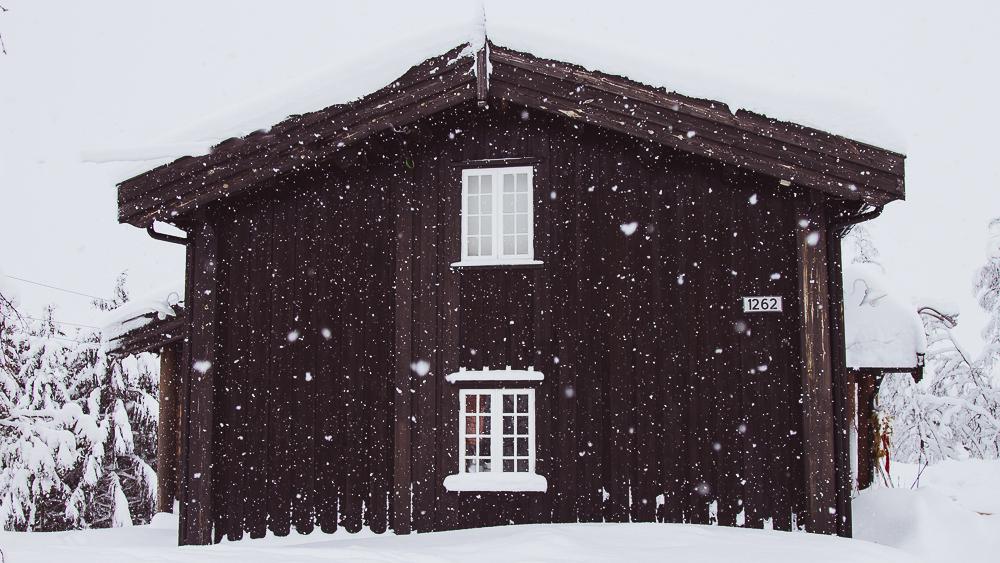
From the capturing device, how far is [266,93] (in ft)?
34.8

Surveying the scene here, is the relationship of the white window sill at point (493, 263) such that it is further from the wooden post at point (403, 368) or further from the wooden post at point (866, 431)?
the wooden post at point (866, 431)

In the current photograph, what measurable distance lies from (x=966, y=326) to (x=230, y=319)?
63546 millimetres

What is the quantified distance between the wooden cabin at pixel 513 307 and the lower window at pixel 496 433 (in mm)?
26

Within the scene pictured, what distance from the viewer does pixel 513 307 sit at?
10250 millimetres

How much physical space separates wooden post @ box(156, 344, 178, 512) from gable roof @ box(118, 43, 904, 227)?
4.36 meters

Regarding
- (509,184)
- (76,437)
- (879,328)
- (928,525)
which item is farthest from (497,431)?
(76,437)

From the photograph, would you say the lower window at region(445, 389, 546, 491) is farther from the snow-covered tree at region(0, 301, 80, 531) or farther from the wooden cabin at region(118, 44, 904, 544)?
the snow-covered tree at region(0, 301, 80, 531)

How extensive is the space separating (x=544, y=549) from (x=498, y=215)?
163 inches

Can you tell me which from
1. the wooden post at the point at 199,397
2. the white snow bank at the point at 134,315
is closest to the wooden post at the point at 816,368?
the wooden post at the point at 199,397

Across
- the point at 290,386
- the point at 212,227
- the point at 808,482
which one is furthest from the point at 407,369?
the point at 808,482

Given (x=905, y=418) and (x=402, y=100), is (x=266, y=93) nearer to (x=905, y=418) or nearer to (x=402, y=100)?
(x=402, y=100)

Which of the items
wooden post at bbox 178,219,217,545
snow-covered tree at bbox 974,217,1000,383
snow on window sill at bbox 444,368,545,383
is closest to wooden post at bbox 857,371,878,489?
snow on window sill at bbox 444,368,545,383

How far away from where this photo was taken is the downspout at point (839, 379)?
372 inches

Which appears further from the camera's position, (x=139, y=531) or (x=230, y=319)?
(x=139, y=531)
